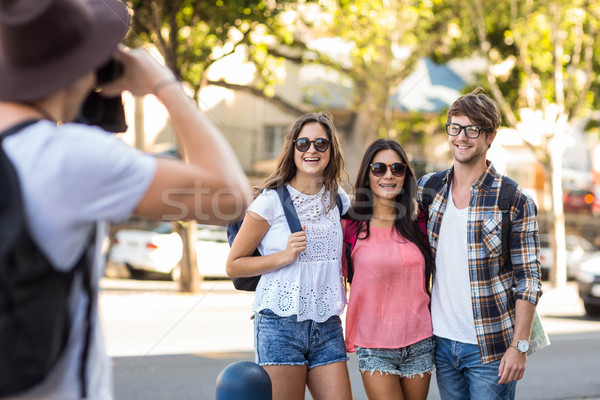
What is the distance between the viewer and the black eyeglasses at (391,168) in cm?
365

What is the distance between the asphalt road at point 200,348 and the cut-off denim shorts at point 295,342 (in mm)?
2966

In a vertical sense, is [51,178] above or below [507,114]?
below

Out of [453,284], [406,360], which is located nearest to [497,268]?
[453,284]

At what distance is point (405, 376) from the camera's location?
3.28 m

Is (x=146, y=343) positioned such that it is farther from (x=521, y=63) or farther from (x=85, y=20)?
(x=521, y=63)

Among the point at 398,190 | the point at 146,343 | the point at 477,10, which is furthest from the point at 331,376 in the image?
the point at 477,10

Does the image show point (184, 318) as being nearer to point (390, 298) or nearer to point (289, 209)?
point (289, 209)

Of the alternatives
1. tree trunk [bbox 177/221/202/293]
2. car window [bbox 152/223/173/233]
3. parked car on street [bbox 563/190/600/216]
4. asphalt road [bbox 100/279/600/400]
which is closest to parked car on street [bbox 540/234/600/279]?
parked car on street [bbox 563/190/600/216]

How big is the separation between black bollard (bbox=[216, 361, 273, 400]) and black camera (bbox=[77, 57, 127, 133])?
1.32 m

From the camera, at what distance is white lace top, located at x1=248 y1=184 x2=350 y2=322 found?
10.7 ft

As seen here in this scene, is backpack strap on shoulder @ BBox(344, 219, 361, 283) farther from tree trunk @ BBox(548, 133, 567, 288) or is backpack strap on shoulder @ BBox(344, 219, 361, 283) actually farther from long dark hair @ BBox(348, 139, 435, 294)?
tree trunk @ BBox(548, 133, 567, 288)

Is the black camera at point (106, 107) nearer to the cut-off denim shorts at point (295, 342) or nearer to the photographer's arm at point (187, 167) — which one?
the photographer's arm at point (187, 167)

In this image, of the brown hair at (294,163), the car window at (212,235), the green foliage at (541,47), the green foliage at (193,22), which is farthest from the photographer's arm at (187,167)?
the car window at (212,235)

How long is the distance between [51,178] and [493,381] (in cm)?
241
